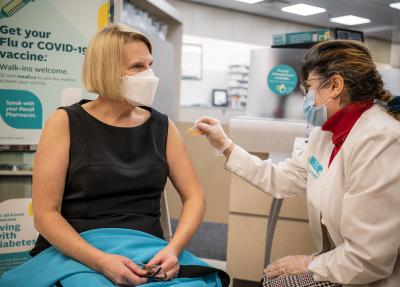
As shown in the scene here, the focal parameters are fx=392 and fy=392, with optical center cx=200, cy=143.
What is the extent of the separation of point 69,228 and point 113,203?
0.17 meters

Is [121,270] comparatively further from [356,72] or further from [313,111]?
[356,72]

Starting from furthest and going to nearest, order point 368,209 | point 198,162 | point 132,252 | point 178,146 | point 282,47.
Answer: point 198,162, point 282,47, point 178,146, point 132,252, point 368,209

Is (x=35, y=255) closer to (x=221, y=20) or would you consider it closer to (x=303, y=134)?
(x=303, y=134)

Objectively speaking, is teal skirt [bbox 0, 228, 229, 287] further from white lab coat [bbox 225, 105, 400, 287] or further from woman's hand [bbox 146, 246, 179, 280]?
white lab coat [bbox 225, 105, 400, 287]

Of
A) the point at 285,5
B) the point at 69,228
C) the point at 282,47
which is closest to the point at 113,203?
the point at 69,228

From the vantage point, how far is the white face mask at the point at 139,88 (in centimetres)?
142

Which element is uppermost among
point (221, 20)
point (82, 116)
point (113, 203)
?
point (221, 20)

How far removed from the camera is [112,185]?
133cm

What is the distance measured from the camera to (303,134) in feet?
6.93

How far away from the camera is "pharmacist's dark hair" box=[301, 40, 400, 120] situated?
1279 millimetres

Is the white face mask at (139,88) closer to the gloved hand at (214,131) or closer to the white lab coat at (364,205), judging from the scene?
the gloved hand at (214,131)

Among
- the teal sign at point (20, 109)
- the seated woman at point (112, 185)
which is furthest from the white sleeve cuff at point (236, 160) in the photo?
the teal sign at point (20, 109)

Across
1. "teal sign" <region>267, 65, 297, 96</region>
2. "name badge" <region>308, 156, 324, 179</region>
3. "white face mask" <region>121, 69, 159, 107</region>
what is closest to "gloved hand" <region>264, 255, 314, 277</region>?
"name badge" <region>308, 156, 324, 179</region>

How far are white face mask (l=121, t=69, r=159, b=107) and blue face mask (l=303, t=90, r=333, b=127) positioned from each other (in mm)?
580
